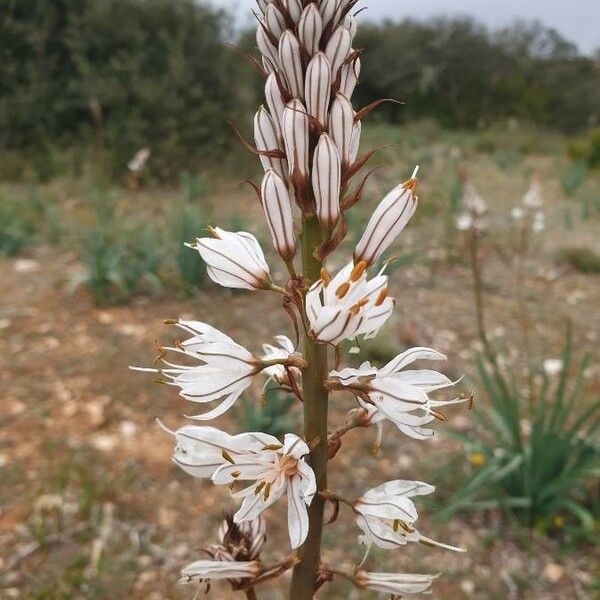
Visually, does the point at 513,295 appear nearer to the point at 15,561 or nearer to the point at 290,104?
the point at 15,561

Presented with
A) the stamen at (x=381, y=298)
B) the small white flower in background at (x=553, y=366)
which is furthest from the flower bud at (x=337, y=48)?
the small white flower in background at (x=553, y=366)

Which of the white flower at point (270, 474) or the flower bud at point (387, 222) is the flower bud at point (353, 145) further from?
the white flower at point (270, 474)

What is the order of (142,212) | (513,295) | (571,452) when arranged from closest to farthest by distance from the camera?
(571,452) < (513,295) < (142,212)

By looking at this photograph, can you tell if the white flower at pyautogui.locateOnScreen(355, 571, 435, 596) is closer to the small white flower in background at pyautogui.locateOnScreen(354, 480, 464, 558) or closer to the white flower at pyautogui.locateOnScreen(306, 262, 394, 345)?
the small white flower in background at pyautogui.locateOnScreen(354, 480, 464, 558)

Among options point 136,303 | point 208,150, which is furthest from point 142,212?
point 136,303

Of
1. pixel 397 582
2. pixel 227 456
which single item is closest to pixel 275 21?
pixel 227 456

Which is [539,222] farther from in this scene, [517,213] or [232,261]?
[232,261]

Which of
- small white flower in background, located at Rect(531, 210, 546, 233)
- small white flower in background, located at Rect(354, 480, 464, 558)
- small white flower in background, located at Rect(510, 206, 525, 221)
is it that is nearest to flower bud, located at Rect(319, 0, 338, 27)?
small white flower in background, located at Rect(354, 480, 464, 558)
